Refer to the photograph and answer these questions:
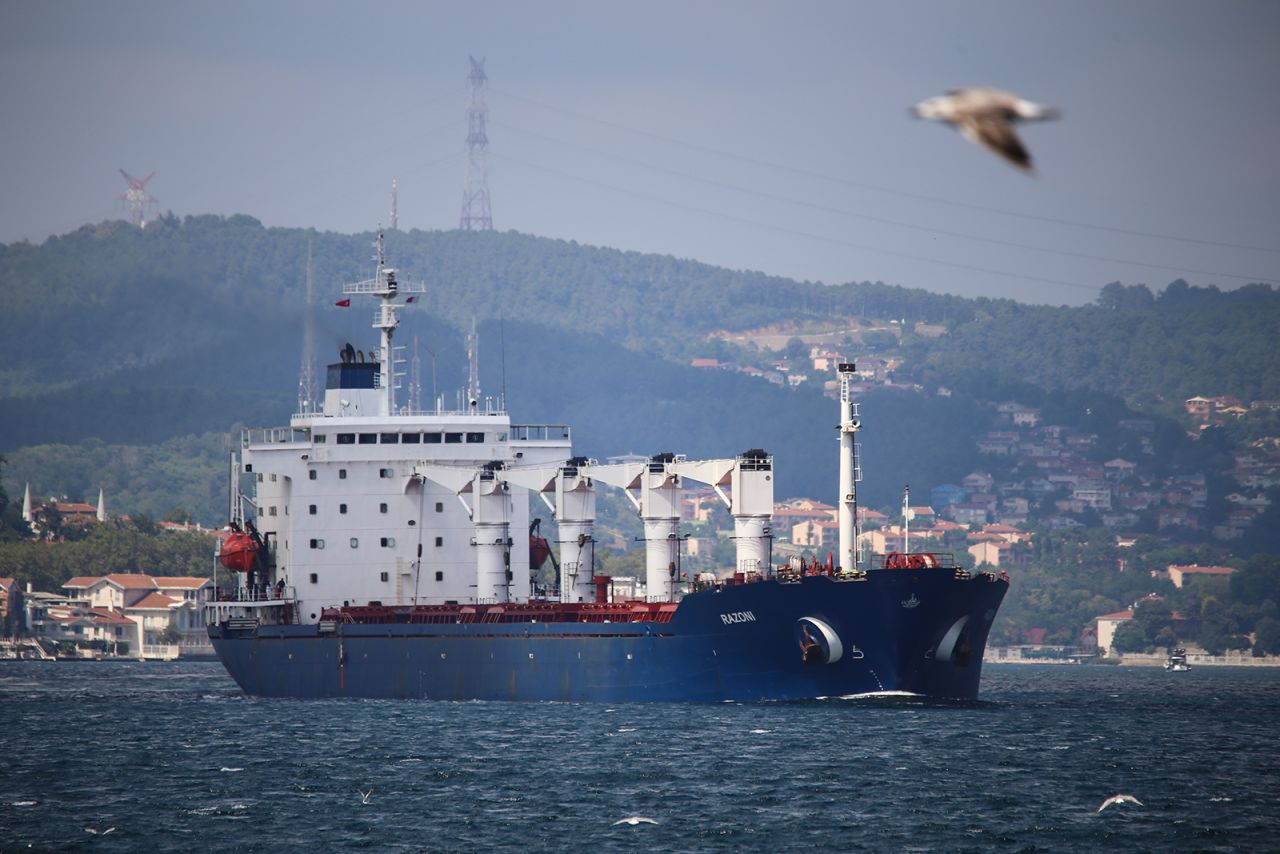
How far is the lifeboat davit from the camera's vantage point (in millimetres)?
66750

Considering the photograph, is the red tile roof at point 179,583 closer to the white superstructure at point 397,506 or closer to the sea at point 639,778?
the white superstructure at point 397,506

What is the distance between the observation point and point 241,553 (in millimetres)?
66750

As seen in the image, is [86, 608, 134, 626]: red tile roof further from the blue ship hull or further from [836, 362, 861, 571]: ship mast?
[836, 362, 861, 571]: ship mast

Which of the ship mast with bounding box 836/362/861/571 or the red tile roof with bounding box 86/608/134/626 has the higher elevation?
the ship mast with bounding box 836/362/861/571

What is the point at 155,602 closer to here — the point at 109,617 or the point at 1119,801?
the point at 109,617

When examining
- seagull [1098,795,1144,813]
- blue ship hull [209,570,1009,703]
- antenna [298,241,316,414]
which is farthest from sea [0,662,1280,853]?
antenna [298,241,316,414]

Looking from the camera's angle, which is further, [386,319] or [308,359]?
[308,359]

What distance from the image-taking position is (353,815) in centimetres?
3753

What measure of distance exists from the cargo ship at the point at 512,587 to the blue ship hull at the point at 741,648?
2.3 inches

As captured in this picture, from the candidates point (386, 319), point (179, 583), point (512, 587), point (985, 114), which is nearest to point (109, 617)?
point (179, 583)

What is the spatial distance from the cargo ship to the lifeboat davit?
2.7 inches

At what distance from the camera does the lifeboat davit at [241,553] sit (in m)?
66.8

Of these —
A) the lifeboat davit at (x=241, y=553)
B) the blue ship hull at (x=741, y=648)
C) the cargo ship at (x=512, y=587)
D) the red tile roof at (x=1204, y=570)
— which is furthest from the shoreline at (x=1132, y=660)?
the blue ship hull at (x=741, y=648)

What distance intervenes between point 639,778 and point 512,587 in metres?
24.7
